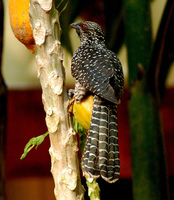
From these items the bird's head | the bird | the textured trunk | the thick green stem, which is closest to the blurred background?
the thick green stem

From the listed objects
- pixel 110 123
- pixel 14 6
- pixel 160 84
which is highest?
pixel 14 6

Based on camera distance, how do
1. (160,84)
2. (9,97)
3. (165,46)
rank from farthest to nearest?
(9,97) → (160,84) → (165,46)

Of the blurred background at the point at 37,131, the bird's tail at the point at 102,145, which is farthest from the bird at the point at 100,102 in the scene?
the blurred background at the point at 37,131

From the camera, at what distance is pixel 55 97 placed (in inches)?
29.5

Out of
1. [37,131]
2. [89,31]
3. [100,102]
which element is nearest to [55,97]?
[100,102]

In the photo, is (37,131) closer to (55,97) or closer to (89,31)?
(89,31)

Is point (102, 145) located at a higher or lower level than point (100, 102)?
lower

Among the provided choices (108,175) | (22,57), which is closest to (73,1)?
(22,57)

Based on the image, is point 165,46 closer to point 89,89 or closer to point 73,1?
point 89,89

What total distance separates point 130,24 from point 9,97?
0.84 m

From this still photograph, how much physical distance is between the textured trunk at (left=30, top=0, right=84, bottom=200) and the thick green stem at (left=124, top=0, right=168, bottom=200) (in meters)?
0.42

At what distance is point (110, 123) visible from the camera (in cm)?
77

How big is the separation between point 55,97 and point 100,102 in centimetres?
11

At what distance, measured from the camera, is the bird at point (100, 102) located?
702 mm
